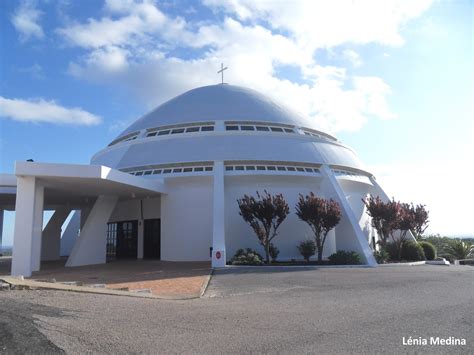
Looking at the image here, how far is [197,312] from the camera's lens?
785 cm

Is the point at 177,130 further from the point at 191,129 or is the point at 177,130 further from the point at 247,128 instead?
the point at 247,128

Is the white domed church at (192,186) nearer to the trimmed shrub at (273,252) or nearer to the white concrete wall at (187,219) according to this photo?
the white concrete wall at (187,219)

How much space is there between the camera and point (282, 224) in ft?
71.4

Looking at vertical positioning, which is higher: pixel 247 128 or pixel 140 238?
pixel 247 128

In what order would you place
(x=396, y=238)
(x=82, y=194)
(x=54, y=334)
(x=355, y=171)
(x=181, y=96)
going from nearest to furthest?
(x=54, y=334)
(x=82, y=194)
(x=396, y=238)
(x=355, y=171)
(x=181, y=96)

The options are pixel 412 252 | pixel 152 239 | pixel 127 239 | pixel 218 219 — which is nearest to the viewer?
pixel 218 219

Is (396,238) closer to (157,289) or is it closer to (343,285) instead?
(343,285)

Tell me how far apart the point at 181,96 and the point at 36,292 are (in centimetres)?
2373

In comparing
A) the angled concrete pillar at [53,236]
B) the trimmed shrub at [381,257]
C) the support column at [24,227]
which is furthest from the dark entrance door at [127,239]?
the trimmed shrub at [381,257]

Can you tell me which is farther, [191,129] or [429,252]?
[191,129]

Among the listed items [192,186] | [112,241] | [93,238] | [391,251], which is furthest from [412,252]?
[112,241]

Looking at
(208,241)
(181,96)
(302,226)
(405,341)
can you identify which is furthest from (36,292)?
(181,96)

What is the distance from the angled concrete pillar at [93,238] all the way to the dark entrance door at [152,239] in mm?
3281

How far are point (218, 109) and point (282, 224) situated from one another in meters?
9.88
